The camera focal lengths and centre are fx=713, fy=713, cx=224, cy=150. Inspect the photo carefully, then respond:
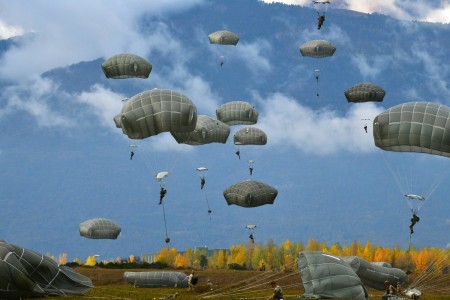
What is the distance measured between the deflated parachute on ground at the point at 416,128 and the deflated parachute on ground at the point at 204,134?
28.3 m

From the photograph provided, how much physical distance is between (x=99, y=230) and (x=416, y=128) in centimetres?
5908

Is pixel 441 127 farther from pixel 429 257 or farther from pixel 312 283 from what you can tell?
pixel 429 257

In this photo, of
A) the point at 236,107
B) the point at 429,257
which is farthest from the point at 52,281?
the point at 429,257

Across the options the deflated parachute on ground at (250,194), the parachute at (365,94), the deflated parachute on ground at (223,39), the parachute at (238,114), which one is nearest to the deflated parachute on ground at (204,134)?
the deflated parachute on ground at (250,194)

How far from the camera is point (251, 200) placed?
3280 inches

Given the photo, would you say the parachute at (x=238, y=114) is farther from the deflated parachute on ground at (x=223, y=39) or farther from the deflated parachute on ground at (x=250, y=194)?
the deflated parachute on ground at (x=223, y=39)

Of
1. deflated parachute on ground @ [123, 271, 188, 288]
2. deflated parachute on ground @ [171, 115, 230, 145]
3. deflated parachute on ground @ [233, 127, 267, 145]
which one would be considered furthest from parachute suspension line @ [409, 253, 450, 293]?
deflated parachute on ground @ [233, 127, 267, 145]

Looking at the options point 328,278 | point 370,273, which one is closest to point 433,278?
point 370,273

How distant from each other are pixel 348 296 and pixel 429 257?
151 m

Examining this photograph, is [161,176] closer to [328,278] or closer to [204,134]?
[204,134]

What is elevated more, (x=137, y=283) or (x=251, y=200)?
(x=251, y=200)

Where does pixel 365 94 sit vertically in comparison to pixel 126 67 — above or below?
above

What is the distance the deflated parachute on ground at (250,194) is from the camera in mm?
83500

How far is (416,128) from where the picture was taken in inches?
1898
